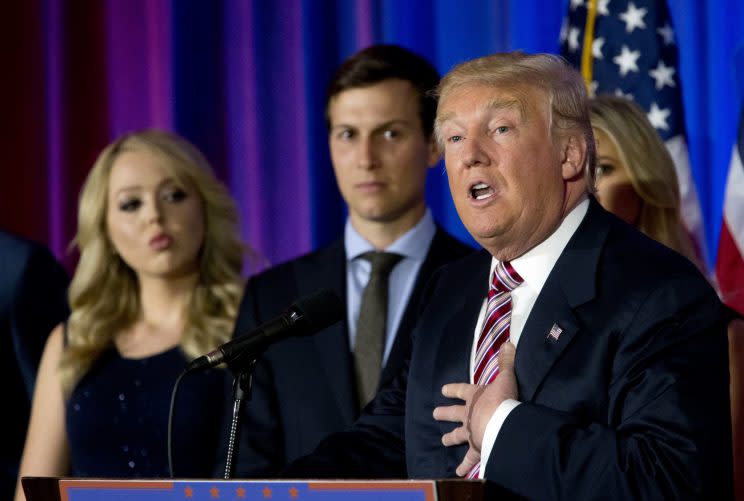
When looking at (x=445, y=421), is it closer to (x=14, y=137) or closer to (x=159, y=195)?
(x=159, y=195)

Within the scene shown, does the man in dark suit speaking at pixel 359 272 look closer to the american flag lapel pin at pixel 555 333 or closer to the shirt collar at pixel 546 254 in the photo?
the shirt collar at pixel 546 254

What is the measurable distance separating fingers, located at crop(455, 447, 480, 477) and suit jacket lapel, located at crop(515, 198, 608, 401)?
12 centimetres

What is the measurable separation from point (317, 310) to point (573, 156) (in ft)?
1.75

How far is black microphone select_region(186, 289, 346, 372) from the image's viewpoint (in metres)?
1.82

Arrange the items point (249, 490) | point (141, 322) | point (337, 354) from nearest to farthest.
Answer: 1. point (249, 490)
2. point (337, 354)
3. point (141, 322)

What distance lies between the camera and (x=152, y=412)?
328cm

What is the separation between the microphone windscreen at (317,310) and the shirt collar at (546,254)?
1.13 feet

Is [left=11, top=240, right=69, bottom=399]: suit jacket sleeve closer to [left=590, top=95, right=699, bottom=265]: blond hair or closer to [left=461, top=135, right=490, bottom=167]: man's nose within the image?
[left=590, top=95, right=699, bottom=265]: blond hair

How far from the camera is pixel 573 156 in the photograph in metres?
1.97

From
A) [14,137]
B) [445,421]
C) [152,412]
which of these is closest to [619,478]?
[445,421]

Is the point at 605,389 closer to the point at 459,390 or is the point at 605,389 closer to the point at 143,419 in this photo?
the point at 459,390

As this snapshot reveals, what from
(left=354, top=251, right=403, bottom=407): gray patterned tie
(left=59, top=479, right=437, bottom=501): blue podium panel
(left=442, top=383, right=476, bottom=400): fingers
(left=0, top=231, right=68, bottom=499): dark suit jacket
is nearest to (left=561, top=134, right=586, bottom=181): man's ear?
(left=442, top=383, right=476, bottom=400): fingers

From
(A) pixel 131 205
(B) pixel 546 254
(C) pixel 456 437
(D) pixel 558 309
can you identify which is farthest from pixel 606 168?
(A) pixel 131 205

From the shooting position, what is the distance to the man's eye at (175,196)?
3.42 meters
